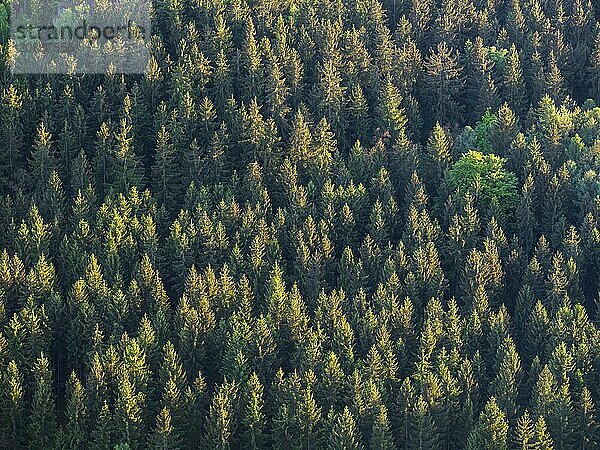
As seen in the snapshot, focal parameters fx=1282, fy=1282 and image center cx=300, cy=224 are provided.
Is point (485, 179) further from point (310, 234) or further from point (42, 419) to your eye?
point (42, 419)

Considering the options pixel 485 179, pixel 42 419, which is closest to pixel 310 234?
pixel 485 179

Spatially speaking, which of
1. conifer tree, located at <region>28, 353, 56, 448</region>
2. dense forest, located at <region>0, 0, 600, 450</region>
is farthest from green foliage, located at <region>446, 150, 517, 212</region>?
conifer tree, located at <region>28, 353, 56, 448</region>

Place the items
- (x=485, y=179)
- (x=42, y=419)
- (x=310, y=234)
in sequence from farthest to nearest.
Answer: (x=485, y=179), (x=310, y=234), (x=42, y=419)

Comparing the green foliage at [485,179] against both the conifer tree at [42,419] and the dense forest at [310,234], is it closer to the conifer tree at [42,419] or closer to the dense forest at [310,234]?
the dense forest at [310,234]

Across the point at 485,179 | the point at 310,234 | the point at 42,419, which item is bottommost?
the point at 42,419

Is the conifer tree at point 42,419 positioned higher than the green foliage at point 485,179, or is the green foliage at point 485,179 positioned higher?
the green foliage at point 485,179

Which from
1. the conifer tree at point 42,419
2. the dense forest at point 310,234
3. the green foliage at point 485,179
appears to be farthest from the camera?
the green foliage at point 485,179

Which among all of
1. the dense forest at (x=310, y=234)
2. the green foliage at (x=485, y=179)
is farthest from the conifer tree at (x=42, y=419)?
the green foliage at (x=485, y=179)

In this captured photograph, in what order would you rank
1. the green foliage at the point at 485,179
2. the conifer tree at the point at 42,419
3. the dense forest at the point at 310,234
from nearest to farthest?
the conifer tree at the point at 42,419, the dense forest at the point at 310,234, the green foliage at the point at 485,179

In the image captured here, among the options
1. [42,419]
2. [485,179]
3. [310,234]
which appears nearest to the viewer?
[42,419]
